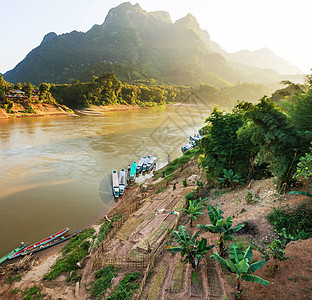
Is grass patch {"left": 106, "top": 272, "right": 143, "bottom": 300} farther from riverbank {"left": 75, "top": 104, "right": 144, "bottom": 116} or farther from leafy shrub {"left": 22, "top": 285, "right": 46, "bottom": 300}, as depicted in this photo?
riverbank {"left": 75, "top": 104, "right": 144, "bottom": 116}

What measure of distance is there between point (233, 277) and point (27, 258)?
1042 centimetres

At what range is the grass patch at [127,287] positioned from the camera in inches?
276

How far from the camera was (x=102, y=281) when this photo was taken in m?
7.99

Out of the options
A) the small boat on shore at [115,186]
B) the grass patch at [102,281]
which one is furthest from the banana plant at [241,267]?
the small boat on shore at [115,186]

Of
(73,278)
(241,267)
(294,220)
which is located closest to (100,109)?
(73,278)

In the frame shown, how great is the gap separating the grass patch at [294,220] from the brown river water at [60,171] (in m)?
11.8

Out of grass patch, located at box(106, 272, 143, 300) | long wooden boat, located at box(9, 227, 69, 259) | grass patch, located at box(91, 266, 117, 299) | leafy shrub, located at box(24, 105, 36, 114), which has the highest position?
leafy shrub, located at box(24, 105, 36, 114)

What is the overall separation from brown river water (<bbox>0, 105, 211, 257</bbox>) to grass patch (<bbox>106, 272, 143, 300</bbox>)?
7.22m

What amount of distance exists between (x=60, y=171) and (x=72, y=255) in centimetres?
1485

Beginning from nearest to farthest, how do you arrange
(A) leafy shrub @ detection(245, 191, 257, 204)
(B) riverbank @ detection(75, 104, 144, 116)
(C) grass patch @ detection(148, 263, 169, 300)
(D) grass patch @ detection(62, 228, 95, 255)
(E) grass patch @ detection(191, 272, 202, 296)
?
(E) grass patch @ detection(191, 272, 202, 296), (C) grass patch @ detection(148, 263, 169, 300), (A) leafy shrub @ detection(245, 191, 257, 204), (D) grass patch @ detection(62, 228, 95, 255), (B) riverbank @ detection(75, 104, 144, 116)

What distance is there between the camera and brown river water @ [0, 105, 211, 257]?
14091 millimetres

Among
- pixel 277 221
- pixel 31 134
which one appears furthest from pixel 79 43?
pixel 277 221

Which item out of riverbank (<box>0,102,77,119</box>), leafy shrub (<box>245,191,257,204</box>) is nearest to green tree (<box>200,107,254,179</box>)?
leafy shrub (<box>245,191,257,204</box>)

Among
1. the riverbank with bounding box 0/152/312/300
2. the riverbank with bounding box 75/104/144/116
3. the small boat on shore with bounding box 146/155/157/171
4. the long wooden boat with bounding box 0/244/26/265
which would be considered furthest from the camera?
the riverbank with bounding box 75/104/144/116
